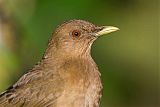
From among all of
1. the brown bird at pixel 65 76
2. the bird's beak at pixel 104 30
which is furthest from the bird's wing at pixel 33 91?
Answer: the bird's beak at pixel 104 30

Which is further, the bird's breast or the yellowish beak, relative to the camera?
the yellowish beak

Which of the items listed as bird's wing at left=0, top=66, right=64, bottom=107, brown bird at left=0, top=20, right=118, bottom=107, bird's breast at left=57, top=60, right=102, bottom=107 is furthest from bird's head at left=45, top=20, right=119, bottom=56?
bird's wing at left=0, top=66, right=64, bottom=107

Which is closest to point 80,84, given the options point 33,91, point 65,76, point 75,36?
point 65,76

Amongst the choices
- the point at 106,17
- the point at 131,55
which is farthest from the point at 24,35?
the point at 131,55

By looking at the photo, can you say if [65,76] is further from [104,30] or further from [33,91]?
[104,30]

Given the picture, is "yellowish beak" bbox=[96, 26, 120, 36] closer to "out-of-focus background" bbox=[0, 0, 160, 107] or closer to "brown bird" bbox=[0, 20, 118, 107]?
"brown bird" bbox=[0, 20, 118, 107]

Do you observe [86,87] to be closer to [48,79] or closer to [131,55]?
[48,79]
